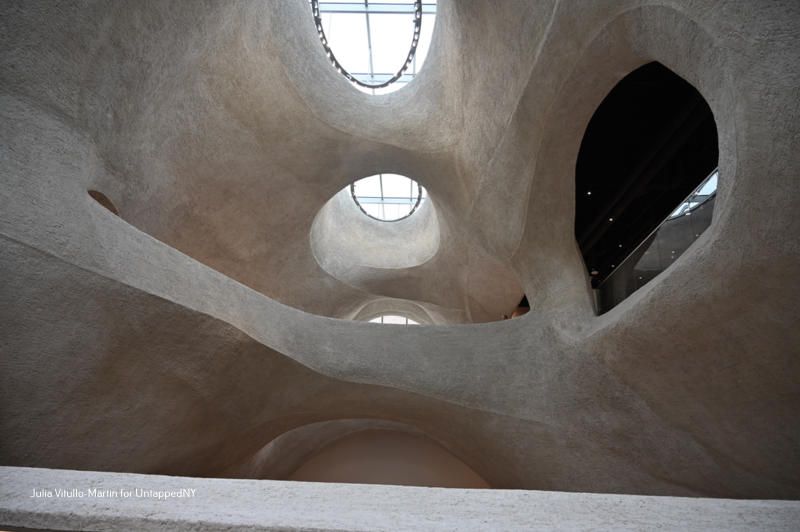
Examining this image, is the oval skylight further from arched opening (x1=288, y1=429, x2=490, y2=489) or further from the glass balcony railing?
arched opening (x1=288, y1=429, x2=490, y2=489)

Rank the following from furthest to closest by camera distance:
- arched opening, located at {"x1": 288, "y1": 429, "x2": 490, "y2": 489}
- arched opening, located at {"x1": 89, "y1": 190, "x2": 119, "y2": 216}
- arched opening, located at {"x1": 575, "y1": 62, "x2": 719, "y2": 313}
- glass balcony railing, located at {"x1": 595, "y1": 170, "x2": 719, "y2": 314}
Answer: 1. arched opening, located at {"x1": 288, "y1": 429, "x2": 490, "y2": 489}
2. arched opening, located at {"x1": 89, "y1": 190, "x2": 119, "y2": 216}
3. arched opening, located at {"x1": 575, "y1": 62, "x2": 719, "y2": 313}
4. glass balcony railing, located at {"x1": 595, "y1": 170, "x2": 719, "y2": 314}

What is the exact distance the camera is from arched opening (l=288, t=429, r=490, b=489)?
14.0m

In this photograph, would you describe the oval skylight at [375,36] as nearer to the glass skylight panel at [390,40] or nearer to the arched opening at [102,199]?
the glass skylight panel at [390,40]

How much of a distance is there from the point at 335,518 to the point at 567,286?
6.48 metres

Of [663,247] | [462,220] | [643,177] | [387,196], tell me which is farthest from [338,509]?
[387,196]

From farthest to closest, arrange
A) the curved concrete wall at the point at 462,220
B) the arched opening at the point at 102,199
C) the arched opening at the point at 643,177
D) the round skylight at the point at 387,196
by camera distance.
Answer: the round skylight at the point at 387,196, the arched opening at the point at 102,199, the arched opening at the point at 643,177, the curved concrete wall at the point at 462,220

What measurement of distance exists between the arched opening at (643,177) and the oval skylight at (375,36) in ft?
19.6

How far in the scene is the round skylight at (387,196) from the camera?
669 inches

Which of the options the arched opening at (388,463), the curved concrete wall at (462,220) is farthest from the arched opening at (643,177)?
the arched opening at (388,463)

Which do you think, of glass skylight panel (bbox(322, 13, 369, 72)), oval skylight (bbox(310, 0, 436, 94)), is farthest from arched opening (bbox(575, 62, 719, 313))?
glass skylight panel (bbox(322, 13, 369, 72))

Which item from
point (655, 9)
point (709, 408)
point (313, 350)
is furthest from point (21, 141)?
point (709, 408)

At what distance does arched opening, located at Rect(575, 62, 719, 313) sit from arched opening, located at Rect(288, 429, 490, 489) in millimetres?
7900

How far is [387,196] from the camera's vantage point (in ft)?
58.2

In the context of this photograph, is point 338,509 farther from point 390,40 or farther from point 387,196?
point 387,196
